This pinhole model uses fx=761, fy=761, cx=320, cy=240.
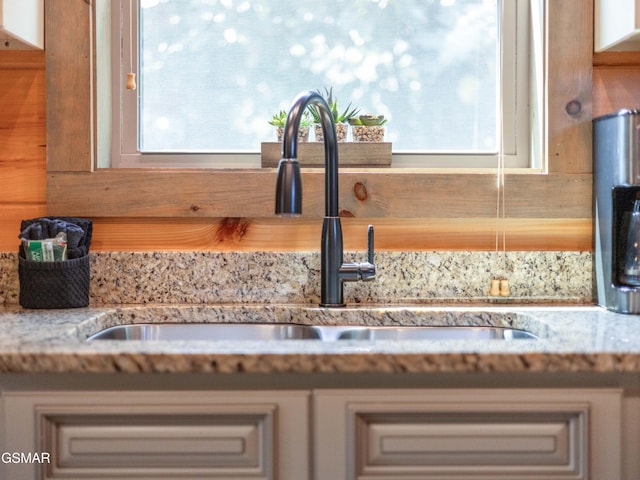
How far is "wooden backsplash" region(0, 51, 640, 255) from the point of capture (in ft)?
5.53

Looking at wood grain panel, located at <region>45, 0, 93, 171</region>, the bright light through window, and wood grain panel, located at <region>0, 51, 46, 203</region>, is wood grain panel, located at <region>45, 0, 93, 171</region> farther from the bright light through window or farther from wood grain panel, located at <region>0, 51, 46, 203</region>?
the bright light through window

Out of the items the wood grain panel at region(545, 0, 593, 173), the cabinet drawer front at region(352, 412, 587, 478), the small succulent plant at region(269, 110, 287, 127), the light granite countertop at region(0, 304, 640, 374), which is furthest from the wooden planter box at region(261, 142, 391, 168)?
the cabinet drawer front at region(352, 412, 587, 478)

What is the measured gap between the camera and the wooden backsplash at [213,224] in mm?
1685

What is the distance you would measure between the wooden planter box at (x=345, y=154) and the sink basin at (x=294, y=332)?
1.29 feet

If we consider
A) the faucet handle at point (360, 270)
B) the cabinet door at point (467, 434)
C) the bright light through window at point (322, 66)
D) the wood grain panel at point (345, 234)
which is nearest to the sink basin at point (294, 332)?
the faucet handle at point (360, 270)

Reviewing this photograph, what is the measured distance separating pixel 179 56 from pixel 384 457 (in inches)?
43.7

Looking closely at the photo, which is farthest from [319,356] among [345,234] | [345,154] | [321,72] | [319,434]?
[321,72]

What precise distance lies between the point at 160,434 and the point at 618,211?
38.7 inches

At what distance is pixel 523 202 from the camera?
1667 millimetres

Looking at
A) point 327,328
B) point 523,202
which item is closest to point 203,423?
point 327,328

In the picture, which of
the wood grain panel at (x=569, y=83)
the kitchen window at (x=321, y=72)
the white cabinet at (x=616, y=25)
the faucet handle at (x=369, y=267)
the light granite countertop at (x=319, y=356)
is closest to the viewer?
the light granite countertop at (x=319, y=356)

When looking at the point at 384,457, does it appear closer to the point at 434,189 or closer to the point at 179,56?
the point at 434,189

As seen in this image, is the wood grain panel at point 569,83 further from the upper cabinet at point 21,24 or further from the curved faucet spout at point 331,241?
the upper cabinet at point 21,24

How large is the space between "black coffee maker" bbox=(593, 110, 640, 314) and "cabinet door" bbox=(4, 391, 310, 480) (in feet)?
2.47
